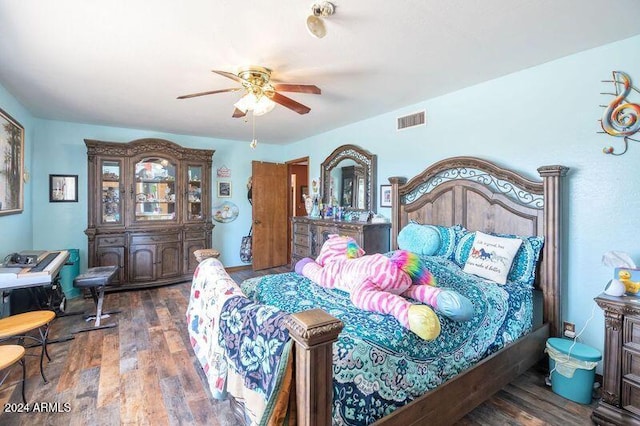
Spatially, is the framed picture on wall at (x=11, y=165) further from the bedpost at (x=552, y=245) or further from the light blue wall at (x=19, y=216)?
the bedpost at (x=552, y=245)

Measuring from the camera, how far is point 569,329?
7.59 feet

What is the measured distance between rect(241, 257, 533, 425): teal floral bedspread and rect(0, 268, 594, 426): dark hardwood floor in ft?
1.29

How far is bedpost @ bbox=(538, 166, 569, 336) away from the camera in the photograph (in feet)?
7.36

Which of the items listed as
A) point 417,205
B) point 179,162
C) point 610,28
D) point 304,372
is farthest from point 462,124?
point 179,162

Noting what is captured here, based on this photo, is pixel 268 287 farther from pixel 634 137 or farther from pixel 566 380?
pixel 634 137

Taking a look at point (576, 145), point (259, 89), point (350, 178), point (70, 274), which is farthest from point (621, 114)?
point (70, 274)

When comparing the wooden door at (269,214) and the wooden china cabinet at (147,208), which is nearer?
the wooden china cabinet at (147,208)

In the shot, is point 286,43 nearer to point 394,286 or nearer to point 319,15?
point 319,15

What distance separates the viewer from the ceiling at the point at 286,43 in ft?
5.55

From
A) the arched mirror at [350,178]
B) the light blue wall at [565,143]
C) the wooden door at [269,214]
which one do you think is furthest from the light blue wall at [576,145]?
the wooden door at [269,214]

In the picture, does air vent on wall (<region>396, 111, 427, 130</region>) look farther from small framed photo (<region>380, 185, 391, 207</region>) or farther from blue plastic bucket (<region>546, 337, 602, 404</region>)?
blue plastic bucket (<region>546, 337, 602, 404</region>)

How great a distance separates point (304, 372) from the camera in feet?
3.45

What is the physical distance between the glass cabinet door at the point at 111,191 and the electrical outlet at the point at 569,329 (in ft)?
17.1

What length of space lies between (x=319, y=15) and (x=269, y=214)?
13.8 feet
